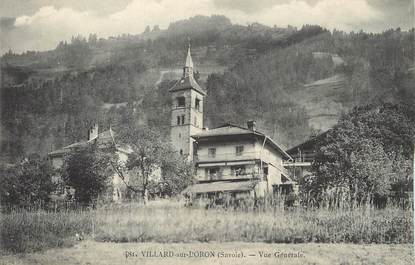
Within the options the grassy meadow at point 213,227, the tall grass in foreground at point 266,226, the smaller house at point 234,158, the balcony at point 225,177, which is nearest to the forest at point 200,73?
the grassy meadow at point 213,227

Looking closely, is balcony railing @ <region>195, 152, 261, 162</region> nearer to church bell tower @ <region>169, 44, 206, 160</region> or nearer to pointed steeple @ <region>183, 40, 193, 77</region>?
church bell tower @ <region>169, 44, 206, 160</region>

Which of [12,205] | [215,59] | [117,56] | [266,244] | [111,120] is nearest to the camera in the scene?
[266,244]

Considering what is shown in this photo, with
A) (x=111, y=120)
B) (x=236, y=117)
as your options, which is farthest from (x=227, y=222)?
(x=236, y=117)

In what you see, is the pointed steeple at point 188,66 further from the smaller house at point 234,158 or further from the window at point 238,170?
the window at point 238,170

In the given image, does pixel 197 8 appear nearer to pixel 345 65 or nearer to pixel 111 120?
pixel 345 65

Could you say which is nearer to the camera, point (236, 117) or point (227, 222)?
point (227, 222)

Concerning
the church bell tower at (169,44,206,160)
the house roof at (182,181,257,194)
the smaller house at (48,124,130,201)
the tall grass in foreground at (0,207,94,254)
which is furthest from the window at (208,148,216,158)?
the tall grass in foreground at (0,207,94,254)

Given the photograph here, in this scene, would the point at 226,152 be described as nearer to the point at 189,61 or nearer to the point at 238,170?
the point at 238,170
